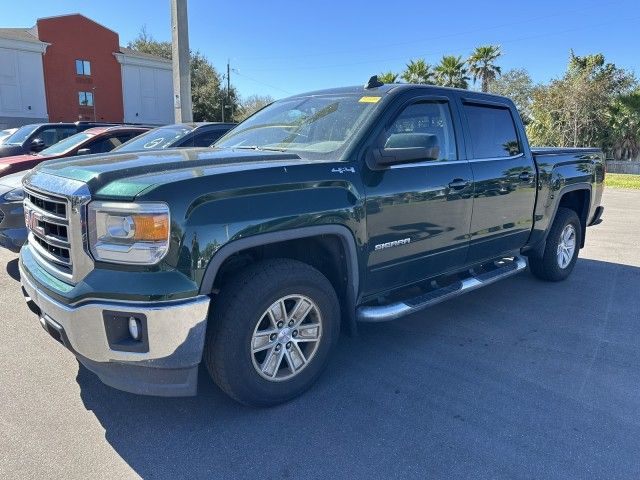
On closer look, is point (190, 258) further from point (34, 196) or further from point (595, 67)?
point (595, 67)

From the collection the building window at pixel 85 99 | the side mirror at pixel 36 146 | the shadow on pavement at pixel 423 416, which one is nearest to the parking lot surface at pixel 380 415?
the shadow on pavement at pixel 423 416

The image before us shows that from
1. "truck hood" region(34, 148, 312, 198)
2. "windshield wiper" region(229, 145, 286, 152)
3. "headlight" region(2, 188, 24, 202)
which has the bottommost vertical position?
"headlight" region(2, 188, 24, 202)

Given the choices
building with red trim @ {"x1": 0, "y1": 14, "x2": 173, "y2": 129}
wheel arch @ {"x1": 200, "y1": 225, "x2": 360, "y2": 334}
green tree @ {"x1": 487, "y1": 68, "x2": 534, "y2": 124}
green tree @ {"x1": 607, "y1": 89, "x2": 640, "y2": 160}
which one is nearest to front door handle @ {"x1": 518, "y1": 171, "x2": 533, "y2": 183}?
wheel arch @ {"x1": 200, "y1": 225, "x2": 360, "y2": 334}

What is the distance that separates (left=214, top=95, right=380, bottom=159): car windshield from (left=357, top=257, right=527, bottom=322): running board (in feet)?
3.56

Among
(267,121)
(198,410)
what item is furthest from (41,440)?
(267,121)

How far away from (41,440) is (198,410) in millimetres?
832

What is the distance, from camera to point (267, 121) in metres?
4.12

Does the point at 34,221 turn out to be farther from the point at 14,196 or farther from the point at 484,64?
the point at 484,64

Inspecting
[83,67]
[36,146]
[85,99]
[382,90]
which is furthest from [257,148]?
[83,67]

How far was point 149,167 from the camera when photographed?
8.70ft

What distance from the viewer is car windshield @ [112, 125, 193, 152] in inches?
265

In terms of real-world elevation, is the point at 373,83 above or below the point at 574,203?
above

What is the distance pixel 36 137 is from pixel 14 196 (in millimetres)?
5719

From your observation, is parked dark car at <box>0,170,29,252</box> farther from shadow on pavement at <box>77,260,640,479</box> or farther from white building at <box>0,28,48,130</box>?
white building at <box>0,28,48,130</box>
